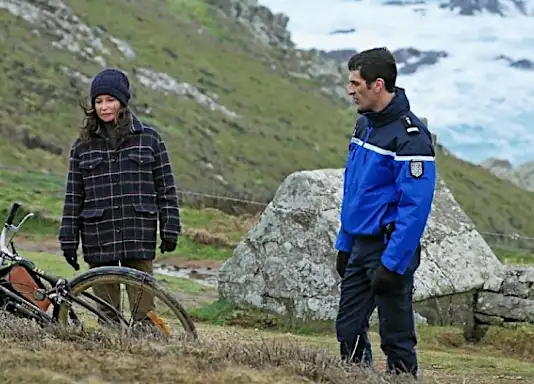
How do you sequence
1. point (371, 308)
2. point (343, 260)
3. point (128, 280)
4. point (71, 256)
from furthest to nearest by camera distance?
point (71, 256), point (343, 260), point (128, 280), point (371, 308)

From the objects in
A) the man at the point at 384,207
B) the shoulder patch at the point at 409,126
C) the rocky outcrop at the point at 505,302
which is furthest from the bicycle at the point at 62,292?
the rocky outcrop at the point at 505,302

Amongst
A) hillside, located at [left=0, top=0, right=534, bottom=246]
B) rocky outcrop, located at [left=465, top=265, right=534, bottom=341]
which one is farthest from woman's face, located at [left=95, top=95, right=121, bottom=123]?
hillside, located at [left=0, top=0, right=534, bottom=246]

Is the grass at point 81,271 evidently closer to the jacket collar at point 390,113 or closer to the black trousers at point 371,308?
the black trousers at point 371,308

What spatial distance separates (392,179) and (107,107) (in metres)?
1.95

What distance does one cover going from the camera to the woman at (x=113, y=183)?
6.52 m

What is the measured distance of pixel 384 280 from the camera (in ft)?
18.2

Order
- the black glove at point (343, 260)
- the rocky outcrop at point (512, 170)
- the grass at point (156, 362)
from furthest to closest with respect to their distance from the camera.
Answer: the rocky outcrop at point (512, 170), the black glove at point (343, 260), the grass at point (156, 362)

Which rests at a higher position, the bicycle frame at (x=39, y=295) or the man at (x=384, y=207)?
the man at (x=384, y=207)

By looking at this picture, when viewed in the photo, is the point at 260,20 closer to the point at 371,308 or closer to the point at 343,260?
the point at 343,260

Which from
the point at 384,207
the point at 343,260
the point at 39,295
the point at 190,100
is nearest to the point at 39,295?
the point at 39,295

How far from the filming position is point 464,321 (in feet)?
35.7

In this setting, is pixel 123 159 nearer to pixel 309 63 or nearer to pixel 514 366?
pixel 514 366

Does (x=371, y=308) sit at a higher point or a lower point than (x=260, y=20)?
lower

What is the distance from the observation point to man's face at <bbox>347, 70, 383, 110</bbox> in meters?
5.72
